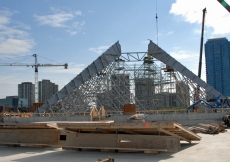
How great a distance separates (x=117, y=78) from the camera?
40.2 meters

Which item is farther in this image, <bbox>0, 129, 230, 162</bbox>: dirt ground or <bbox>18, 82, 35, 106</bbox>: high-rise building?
<bbox>18, 82, 35, 106</bbox>: high-rise building

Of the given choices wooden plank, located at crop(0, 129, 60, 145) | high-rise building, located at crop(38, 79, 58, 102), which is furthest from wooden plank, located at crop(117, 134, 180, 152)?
high-rise building, located at crop(38, 79, 58, 102)

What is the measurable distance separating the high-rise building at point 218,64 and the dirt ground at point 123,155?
88810mm

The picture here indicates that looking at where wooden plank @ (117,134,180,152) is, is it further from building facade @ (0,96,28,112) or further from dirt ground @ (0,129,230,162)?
building facade @ (0,96,28,112)

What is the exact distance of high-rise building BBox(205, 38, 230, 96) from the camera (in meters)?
95.9

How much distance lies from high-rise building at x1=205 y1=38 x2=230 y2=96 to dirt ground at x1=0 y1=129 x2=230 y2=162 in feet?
291

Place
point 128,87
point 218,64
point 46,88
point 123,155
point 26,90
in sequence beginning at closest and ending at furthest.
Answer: point 123,155
point 128,87
point 218,64
point 46,88
point 26,90

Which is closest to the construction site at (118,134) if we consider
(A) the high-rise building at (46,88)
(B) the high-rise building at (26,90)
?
(A) the high-rise building at (46,88)

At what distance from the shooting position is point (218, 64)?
99.5m

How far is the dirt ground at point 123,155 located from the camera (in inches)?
385

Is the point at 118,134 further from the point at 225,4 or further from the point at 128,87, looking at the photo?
the point at 128,87

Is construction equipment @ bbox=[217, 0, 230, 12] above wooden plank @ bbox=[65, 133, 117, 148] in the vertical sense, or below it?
above

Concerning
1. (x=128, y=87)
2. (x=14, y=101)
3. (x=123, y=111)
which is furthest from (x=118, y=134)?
(x=14, y=101)

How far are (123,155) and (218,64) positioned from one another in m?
96.1
